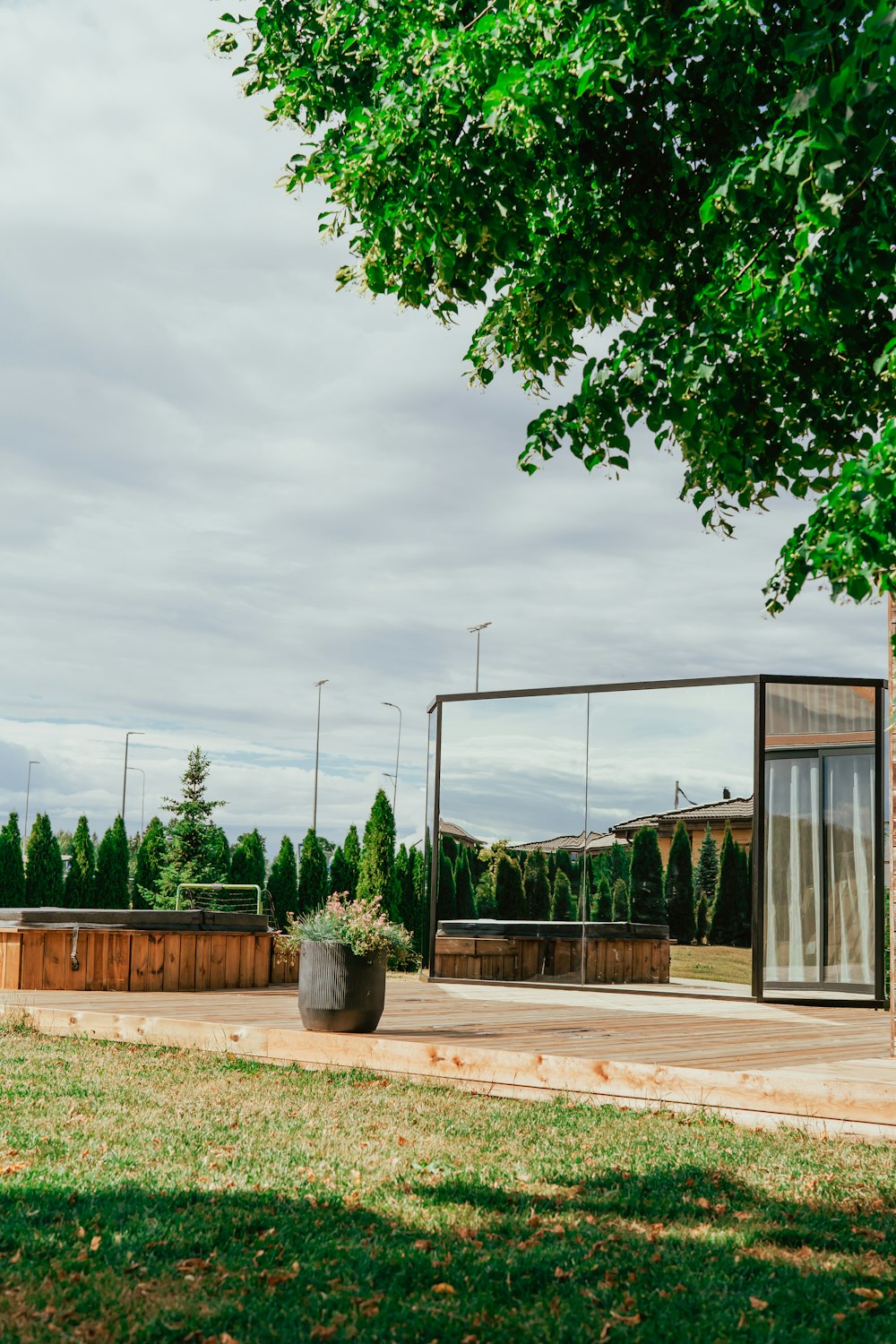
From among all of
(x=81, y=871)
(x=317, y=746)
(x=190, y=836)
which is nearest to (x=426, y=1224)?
(x=190, y=836)

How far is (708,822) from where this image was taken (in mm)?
11180

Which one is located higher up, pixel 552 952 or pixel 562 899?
pixel 562 899

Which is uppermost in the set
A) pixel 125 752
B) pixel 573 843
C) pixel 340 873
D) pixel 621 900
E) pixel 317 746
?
pixel 125 752

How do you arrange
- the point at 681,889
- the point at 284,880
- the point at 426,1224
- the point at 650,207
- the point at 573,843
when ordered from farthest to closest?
the point at 284,880
the point at 573,843
the point at 681,889
the point at 650,207
the point at 426,1224

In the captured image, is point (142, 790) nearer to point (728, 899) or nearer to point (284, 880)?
point (284, 880)

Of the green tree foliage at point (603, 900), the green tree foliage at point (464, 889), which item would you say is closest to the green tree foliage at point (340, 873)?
the green tree foliage at point (464, 889)

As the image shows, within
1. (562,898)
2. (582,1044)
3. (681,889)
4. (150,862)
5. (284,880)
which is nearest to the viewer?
(582,1044)

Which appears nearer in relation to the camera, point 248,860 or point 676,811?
point 676,811

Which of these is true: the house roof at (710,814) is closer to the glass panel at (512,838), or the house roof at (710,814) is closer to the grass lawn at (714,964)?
the glass panel at (512,838)

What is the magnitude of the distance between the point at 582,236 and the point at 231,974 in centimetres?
854

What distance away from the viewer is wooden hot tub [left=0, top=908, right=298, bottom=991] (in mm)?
10297

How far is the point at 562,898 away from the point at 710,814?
6.05 feet

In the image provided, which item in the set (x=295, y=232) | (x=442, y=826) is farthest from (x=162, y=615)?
(x=295, y=232)

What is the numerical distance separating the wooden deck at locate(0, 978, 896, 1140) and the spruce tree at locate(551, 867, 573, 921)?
1.41 m
